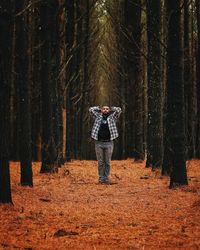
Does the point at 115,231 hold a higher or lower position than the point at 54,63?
lower

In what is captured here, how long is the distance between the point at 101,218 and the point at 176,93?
4.27 m

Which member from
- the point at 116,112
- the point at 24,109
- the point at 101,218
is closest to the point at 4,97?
the point at 101,218

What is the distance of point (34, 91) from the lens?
20016mm

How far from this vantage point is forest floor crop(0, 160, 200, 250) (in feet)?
17.9

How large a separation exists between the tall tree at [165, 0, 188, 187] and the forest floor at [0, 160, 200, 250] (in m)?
0.58

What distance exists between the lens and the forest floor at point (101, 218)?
5.44 m

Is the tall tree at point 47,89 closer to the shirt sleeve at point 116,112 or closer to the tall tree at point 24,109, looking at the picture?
the shirt sleeve at point 116,112

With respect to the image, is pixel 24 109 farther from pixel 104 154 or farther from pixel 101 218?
pixel 101 218

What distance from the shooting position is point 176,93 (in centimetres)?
1053

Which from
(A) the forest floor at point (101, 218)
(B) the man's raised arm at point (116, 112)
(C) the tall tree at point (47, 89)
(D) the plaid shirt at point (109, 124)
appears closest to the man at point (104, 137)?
(D) the plaid shirt at point (109, 124)

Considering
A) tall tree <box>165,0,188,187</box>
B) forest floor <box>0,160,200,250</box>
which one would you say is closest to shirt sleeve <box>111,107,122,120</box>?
forest floor <box>0,160,200,250</box>

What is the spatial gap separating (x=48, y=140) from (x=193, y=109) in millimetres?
9274

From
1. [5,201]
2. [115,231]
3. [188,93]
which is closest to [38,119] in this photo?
[188,93]

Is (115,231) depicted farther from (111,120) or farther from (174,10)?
(111,120)
